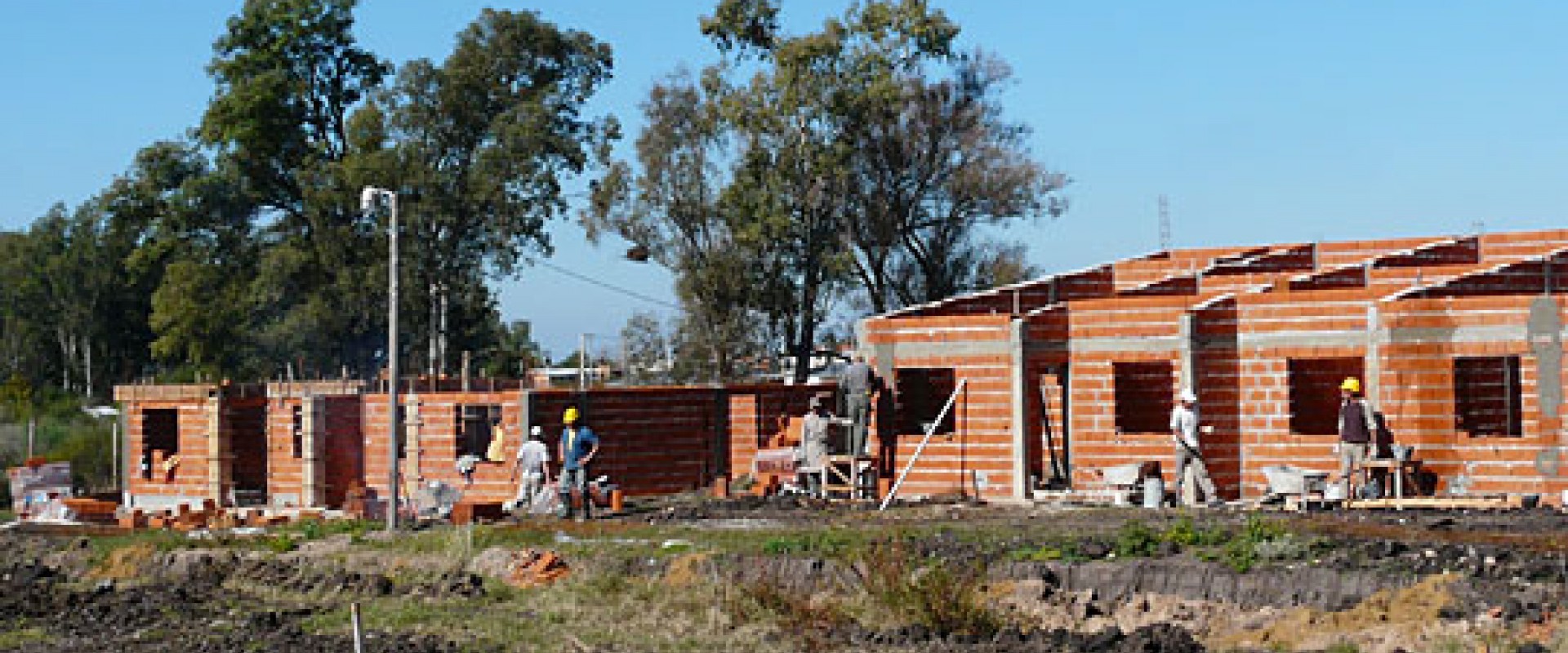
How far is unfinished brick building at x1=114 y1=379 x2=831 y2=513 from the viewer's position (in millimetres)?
34625

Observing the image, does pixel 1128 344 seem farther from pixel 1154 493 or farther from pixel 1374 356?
pixel 1374 356

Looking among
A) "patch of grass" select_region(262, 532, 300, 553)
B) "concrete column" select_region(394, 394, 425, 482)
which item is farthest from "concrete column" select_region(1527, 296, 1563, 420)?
"concrete column" select_region(394, 394, 425, 482)

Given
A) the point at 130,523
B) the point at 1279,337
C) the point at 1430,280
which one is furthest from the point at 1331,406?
the point at 130,523

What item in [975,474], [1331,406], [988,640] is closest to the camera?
[988,640]

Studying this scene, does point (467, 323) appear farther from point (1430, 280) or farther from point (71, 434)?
point (1430, 280)

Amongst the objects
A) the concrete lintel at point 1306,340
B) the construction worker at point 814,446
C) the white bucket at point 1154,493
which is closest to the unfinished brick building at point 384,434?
the construction worker at point 814,446

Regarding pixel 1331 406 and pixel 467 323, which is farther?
pixel 467 323

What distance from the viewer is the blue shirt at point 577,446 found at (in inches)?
1062

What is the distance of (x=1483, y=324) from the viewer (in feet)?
82.6

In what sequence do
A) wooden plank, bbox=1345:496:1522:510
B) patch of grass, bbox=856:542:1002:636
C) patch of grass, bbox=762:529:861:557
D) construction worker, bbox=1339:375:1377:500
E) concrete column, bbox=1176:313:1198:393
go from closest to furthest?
1. patch of grass, bbox=856:542:1002:636
2. patch of grass, bbox=762:529:861:557
3. wooden plank, bbox=1345:496:1522:510
4. construction worker, bbox=1339:375:1377:500
5. concrete column, bbox=1176:313:1198:393

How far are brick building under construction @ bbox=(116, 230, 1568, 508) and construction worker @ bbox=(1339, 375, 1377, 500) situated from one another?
2.30ft

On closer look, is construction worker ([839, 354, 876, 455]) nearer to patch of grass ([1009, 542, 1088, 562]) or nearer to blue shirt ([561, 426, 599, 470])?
blue shirt ([561, 426, 599, 470])

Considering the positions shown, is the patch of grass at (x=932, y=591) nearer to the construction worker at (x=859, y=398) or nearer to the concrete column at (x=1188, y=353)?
the concrete column at (x=1188, y=353)

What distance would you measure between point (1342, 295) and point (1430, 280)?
13.3ft
